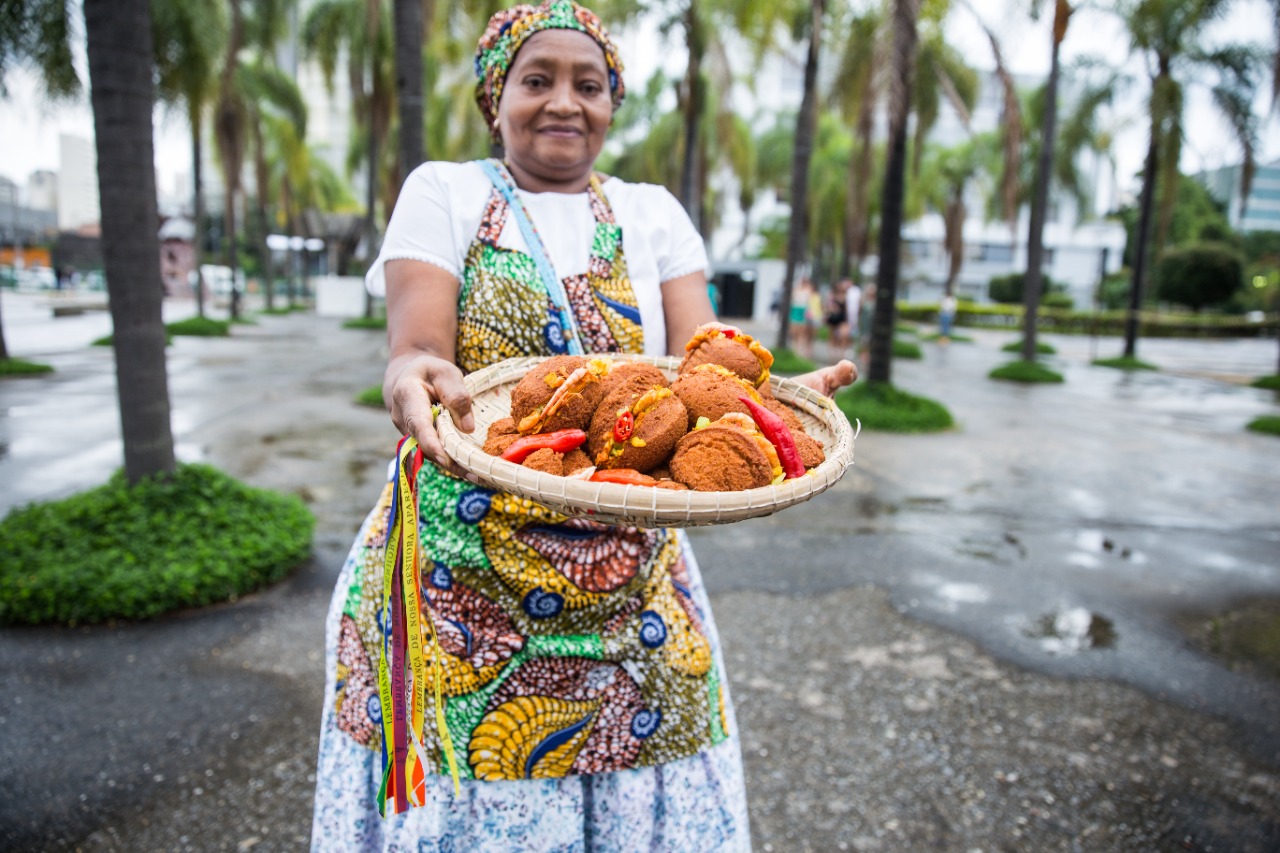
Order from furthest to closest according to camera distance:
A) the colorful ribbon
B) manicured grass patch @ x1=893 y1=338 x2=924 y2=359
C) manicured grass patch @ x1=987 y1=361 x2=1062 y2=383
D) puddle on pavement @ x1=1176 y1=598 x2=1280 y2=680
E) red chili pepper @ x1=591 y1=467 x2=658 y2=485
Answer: manicured grass patch @ x1=893 y1=338 x2=924 y2=359 → manicured grass patch @ x1=987 y1=361 x2=1062 y2=383 → puddle on pavement @ x1=1176 y1=598 x2=1280 y2=680 → the colorful ribbon → red chili pepper @ x1=591 y1=467 x2=658 y2=485

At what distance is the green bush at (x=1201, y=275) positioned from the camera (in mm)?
37438

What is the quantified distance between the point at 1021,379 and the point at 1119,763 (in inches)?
548

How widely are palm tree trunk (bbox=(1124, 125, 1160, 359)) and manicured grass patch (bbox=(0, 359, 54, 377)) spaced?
2017cm

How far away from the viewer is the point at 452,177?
1.80 m

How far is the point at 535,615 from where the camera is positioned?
5.29 ft

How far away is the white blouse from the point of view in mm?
1719

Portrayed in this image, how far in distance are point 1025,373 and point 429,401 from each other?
1626 cm

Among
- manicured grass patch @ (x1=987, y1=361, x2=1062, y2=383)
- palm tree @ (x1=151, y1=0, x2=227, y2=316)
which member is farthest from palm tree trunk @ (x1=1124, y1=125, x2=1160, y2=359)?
palm tree @ (x1=151, y1=0, x2=227, y2=316)

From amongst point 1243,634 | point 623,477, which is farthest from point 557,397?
point 1243,634

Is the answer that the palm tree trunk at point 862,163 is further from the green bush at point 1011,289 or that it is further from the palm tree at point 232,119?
the green bush at point 1011,289

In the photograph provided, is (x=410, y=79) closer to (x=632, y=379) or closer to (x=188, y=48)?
(x=632, y=379)

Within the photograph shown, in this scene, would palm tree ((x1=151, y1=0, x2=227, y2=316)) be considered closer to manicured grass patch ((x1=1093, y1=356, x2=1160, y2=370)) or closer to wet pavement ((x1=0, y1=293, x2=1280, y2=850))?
wet pavement ((x1=0, y1=293, x2=1280, y2=850))

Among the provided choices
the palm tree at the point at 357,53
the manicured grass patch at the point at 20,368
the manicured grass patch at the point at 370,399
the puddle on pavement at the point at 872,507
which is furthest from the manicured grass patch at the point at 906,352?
the manicured grass patch at the point at 20,368

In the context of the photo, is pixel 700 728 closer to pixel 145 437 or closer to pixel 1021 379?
pixel 145 437
